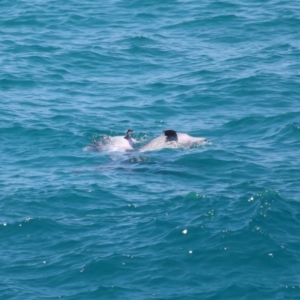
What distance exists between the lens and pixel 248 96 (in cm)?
3020

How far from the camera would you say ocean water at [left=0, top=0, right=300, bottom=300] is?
1822 centimetres

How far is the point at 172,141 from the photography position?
85.3 ft

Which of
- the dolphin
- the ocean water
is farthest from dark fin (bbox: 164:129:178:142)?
the ocean water

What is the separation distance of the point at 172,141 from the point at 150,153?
852mm

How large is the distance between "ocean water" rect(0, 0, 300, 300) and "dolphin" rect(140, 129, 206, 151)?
34cm

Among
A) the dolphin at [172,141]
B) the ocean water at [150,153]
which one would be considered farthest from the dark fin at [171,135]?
the ocean water at [150,153]

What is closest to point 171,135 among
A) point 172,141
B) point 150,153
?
point 172,141

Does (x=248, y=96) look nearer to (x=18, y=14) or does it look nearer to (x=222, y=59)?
(x=222, y=59)

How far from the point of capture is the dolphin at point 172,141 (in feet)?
85.1

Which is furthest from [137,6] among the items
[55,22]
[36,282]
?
[36,282]

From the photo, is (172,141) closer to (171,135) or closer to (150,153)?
(171,135)

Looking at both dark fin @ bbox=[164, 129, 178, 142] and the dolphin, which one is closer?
dark fin @ bbox=[164, 129, 178, 142]

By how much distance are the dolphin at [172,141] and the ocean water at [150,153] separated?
0.34m

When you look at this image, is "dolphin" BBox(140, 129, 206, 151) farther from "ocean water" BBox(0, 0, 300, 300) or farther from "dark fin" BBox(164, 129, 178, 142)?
"ocean water" BBox(0, 0, 300, 300)
